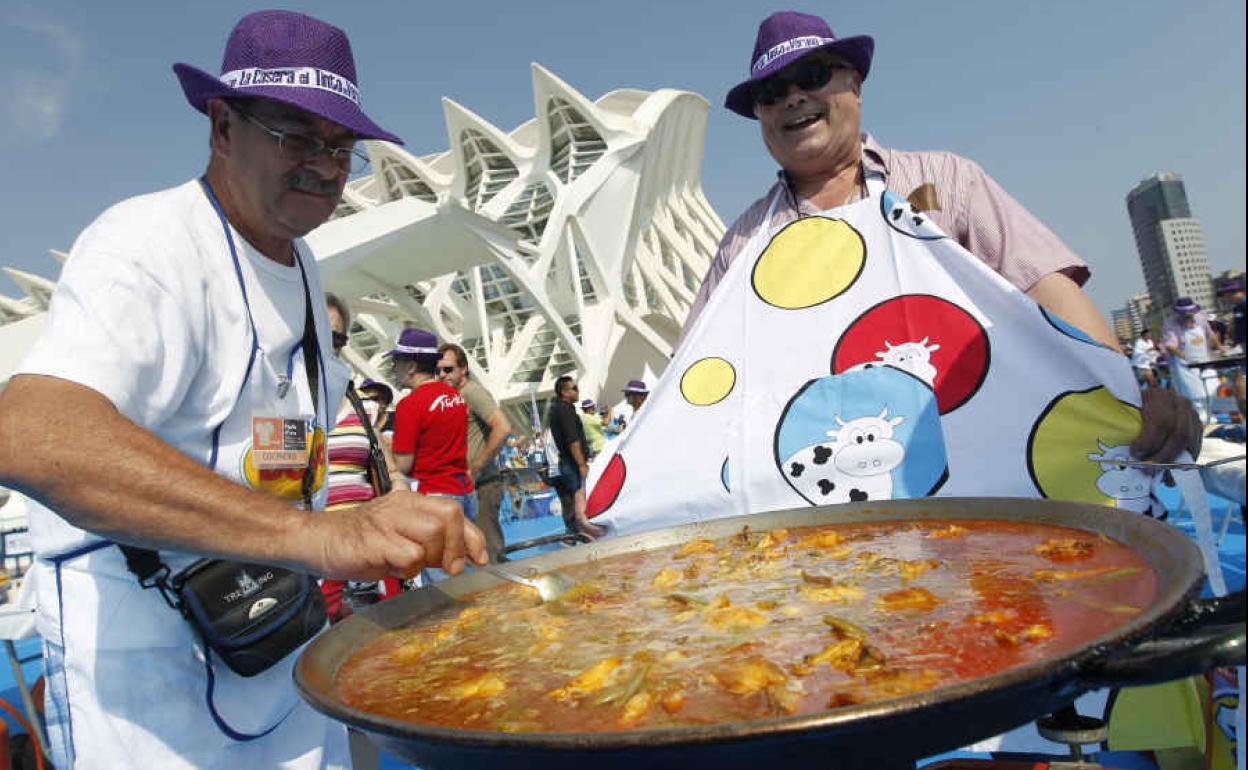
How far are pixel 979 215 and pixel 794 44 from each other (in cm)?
88

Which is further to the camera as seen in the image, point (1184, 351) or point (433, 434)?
point (1184, 351)

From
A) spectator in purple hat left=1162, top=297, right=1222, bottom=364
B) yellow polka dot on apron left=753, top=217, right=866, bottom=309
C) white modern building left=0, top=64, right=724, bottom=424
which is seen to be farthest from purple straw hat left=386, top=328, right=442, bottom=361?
white modern building left=0, top=64, right=724, bottom=424

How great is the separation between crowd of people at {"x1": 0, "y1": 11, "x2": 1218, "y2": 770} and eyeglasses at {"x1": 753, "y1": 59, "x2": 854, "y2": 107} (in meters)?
0.58

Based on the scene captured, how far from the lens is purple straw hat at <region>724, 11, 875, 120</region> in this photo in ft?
8.89

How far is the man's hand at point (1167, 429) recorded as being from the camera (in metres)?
2.09

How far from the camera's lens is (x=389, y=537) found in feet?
4.83

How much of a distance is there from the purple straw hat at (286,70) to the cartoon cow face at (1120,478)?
217cm

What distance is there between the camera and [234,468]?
70.9 inches

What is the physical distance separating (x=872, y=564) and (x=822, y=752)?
86cm

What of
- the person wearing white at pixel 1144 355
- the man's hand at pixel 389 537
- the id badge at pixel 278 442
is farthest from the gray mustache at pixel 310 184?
the person wearing white at pixel 1144 355

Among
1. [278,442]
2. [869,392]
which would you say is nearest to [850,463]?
[869,392]

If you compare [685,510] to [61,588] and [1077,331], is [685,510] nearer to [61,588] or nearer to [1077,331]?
[1077,331]

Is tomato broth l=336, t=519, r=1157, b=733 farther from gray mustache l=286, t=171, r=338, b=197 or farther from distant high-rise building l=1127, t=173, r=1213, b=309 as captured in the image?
gray mustache l=286, t=171, r=338, b=197

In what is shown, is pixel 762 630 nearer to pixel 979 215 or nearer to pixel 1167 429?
pixel 1167 429
